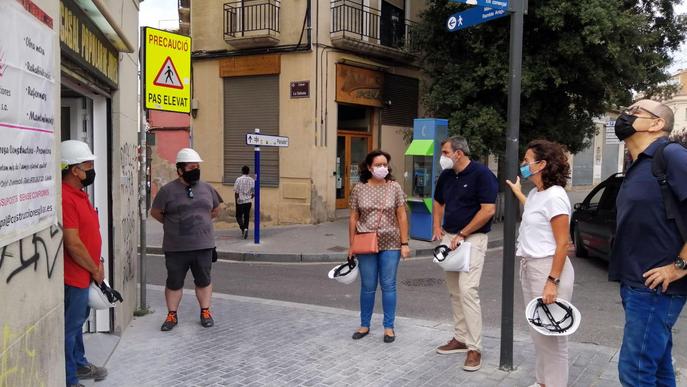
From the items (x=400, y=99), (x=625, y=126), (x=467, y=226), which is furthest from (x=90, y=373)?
(x=400, y=99)

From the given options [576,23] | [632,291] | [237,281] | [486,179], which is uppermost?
[576,23]

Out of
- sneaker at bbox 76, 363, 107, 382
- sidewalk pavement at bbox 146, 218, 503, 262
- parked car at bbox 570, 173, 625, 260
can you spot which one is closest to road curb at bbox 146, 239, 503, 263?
sidewalk pavement at bbox 146, 218, 503, 262

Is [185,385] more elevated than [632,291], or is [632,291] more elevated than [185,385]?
[632,291]

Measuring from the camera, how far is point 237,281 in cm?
890

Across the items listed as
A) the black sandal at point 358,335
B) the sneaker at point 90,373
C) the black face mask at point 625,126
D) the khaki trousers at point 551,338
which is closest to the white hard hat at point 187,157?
the sneaker at point 90,373

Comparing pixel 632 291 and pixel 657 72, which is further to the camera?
pixel 657 72

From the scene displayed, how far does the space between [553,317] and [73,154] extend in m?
3.40

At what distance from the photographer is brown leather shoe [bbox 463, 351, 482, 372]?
178 inches

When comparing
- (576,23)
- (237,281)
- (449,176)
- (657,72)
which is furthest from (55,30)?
(657,72)

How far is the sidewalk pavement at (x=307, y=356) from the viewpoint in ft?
14.3

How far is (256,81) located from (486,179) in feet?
40.2

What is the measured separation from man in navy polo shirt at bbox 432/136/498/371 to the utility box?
7.39 metres

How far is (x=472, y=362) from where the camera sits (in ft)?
14.9

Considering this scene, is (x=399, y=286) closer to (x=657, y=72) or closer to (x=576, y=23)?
(x=576, y=23)
